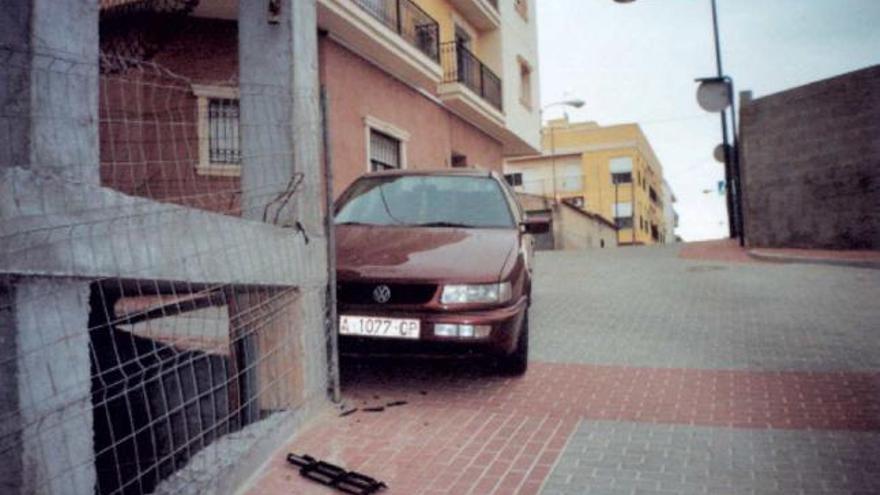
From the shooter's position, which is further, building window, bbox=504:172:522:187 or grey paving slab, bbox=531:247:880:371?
building window, bbox=504:172:522:187

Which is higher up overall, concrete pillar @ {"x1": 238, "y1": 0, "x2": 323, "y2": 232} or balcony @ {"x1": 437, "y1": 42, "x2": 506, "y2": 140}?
balcony @ {"x1": 437, "y1": 42, "x2": 506, "y2": 140}

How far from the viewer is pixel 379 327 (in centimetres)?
454

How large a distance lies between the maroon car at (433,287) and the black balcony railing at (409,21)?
7646 mm

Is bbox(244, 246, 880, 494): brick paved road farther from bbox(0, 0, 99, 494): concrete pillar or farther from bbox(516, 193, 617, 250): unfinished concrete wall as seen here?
bbox(516, 193, 617, 250): unfinished concrete wall

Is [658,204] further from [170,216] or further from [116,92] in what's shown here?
[170,216]

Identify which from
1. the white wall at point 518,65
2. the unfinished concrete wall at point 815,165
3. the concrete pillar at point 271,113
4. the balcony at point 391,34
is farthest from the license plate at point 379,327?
the white wall at point 518,65

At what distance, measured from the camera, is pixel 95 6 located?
8.66 ft

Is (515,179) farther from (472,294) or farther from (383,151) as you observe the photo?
(472,294)

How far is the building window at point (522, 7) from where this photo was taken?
2253 centimetres

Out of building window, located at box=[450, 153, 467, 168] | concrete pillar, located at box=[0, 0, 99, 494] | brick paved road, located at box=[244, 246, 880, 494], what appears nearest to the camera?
concrete pillar, located at box=[0, 0, 99, 494]

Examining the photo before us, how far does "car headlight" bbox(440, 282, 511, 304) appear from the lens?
4.52 m

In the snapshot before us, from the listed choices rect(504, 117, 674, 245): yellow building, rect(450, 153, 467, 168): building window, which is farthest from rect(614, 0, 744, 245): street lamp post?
rect(504, 117, 674, 245): yellow building

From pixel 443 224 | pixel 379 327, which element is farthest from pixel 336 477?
pixel 443 224

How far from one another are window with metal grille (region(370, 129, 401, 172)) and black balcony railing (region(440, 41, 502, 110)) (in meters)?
3.47
